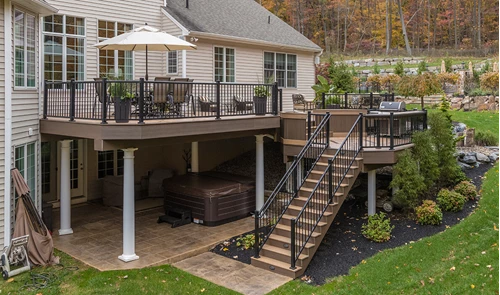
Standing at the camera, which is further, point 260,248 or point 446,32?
point 446,32

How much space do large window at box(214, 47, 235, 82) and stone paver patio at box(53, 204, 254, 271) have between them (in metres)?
5.31

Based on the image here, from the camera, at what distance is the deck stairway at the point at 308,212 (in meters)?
8.81

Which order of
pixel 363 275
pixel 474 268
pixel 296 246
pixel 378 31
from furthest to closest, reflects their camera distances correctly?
pixel 378 31, pixel 296 246, pixel 363 275, pixel 474 268

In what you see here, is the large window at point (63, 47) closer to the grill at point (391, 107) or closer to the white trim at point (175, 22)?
the white trim at point (175, 22)

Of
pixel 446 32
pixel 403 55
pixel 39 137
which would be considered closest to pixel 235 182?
pixel 39 137

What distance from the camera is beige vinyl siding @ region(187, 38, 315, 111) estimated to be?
563 inches

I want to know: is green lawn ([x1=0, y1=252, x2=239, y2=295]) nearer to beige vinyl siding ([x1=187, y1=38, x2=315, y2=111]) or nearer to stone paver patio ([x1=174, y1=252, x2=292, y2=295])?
stone paver patio ([x1=174, y1=252, x2=292, y2=295])

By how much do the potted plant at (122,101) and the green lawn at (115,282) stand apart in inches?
118

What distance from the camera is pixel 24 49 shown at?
961 centimetres

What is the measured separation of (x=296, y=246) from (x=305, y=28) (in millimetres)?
41036

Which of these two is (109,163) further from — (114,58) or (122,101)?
(122,101)

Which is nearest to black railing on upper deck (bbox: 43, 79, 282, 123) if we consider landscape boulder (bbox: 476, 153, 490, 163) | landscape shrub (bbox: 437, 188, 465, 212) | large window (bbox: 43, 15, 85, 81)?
large window (bbox: 43, 15, 85, 81)

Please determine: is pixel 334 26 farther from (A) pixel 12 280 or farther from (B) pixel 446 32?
(A) pixel 12 280

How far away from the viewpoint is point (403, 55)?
38.0 m
